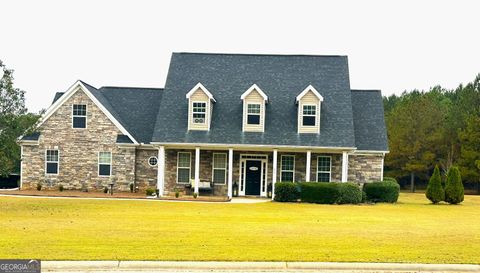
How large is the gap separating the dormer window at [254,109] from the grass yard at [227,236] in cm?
1165

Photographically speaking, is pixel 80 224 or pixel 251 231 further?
pixel 80 224

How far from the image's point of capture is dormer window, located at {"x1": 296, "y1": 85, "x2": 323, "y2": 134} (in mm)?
34062

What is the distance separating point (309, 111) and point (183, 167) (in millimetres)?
7971

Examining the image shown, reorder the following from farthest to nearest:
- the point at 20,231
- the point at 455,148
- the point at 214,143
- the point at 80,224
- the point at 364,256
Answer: the point at 455,148
the point at 214,143
the point at 80,224
the point at 20,231
the point at 364,256

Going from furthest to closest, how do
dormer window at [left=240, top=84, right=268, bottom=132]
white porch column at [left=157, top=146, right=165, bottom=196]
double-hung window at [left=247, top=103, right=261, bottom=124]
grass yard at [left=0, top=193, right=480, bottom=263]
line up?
1. double-hung window at [left=247, top=103, right=261, bottom=124]
2. dormer window at [left=240, top=84, right=268, bottom=132]
3. white porch column at [left=157, top=146, right=165, bottom=196]
4. grass yard at [left=0, top=193, right=480, bottom=263]

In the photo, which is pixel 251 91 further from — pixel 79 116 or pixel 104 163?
pixel 79 116

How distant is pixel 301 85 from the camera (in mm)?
36562

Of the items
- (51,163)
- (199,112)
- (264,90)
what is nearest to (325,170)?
(264,90)

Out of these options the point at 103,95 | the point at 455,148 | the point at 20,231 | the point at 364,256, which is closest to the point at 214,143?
the point at 103,95

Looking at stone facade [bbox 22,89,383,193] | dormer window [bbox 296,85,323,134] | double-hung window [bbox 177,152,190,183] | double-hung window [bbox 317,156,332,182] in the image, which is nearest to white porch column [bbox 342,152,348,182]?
stone facade [bbox 22,89,383,193]

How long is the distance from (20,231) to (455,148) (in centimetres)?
5219

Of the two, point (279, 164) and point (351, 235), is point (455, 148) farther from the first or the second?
point (351, 235)

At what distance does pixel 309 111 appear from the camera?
3431cm

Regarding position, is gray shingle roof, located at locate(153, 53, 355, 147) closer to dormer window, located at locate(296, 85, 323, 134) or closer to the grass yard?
dormer window, located at locate(296, 85, 323, 134)
